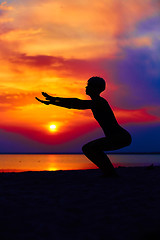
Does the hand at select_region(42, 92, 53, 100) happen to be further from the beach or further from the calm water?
the calm water

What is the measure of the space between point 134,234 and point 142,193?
2125mm

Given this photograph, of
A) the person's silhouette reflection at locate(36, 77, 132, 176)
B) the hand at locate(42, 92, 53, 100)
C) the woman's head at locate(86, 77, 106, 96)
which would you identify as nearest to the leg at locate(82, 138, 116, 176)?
the person's silhouette reflection at locate(36, 77, 132, 176)

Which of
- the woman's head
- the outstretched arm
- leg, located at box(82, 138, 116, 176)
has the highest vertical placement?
the woman's head

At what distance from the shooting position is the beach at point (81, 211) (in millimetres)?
3327

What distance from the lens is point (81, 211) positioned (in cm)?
419

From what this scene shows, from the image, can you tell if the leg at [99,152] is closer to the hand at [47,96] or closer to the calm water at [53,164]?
the hand at [47,96]

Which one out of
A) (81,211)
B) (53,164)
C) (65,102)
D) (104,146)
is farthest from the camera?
(53,164)

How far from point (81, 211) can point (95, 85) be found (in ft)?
12.2

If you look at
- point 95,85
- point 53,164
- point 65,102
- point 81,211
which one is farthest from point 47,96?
point 53,164

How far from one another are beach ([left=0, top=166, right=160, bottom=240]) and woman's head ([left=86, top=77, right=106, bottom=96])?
2.18 meters

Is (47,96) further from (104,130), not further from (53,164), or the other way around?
(53,164)

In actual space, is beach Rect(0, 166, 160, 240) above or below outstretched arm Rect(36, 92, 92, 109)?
below

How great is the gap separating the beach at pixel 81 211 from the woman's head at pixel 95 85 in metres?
2.18

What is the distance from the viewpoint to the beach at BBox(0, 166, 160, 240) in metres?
3.33
